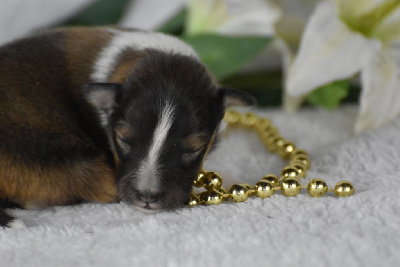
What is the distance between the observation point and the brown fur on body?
1.43 meters

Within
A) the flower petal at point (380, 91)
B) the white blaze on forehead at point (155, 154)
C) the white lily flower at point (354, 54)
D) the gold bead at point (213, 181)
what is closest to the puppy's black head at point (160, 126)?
the white blaze on forehead at point (155, 154)

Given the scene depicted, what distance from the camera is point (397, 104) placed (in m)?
1.91

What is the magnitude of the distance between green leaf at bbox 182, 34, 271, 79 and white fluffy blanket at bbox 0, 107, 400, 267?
479 mm

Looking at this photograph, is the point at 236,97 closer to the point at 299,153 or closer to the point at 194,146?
the point at 194,146

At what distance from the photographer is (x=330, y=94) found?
Answer: 6.76 feet

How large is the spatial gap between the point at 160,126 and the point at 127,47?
34 centimetres

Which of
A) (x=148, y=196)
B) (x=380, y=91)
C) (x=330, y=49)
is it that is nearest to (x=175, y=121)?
(x=148, y=196)

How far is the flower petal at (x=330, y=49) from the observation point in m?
1.79

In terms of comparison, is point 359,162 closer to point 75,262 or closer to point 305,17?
point 305,17

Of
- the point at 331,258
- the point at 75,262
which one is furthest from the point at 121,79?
the point at 331,258

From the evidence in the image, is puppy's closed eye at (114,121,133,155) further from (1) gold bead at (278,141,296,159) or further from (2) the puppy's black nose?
(1) gold bead at (278,141,296,159)

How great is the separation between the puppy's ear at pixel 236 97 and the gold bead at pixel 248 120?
522 mm

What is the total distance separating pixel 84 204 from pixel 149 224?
0.87 ft

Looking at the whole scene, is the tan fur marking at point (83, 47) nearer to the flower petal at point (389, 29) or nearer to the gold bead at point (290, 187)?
the gold bead at point (290, 187)
